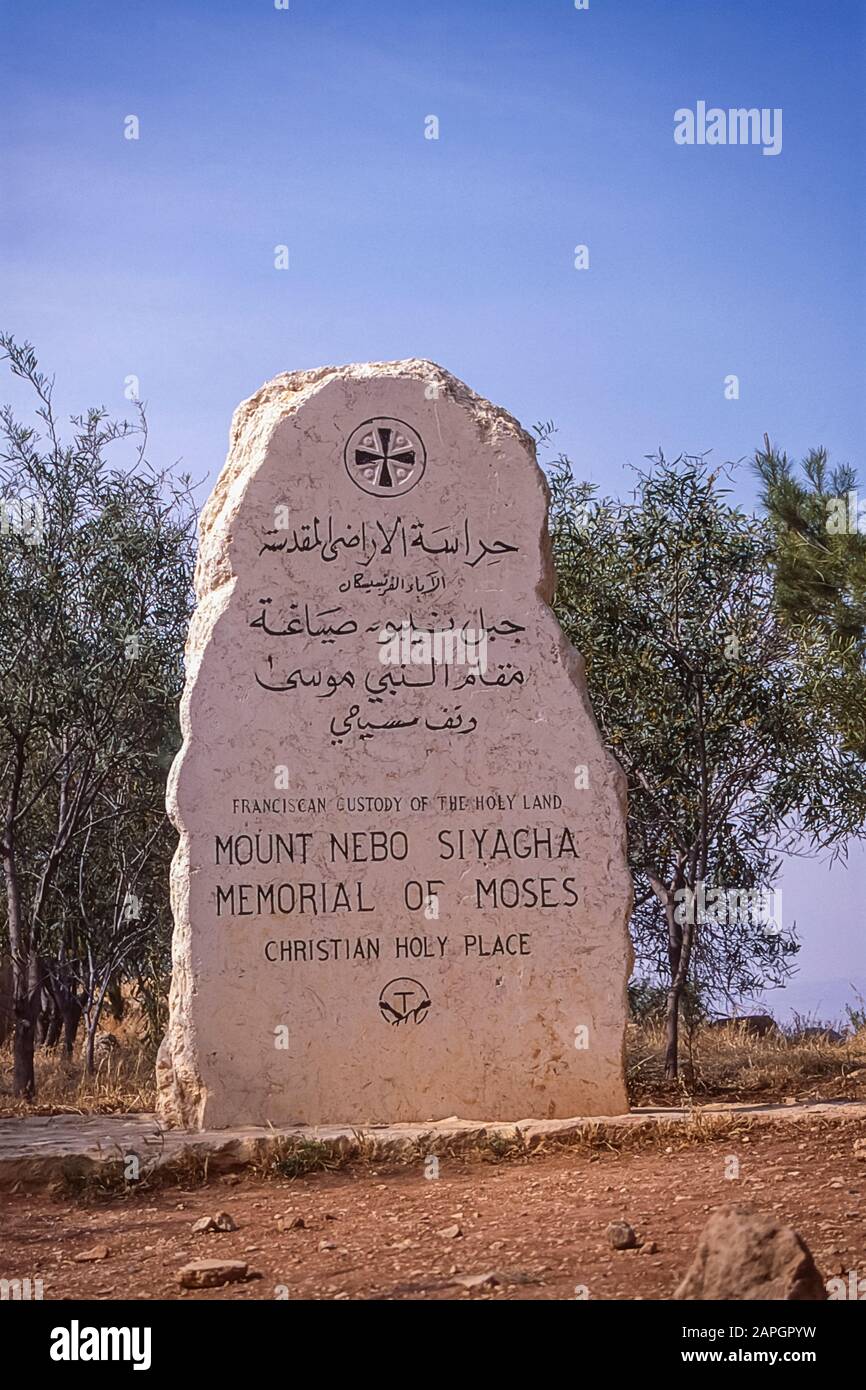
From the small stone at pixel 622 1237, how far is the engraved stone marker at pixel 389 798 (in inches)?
97.6

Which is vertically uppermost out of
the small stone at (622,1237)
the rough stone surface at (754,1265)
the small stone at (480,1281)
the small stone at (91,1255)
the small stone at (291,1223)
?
the rough stone surface at (754,1265)

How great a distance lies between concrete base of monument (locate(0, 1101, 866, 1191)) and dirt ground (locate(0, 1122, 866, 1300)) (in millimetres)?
129

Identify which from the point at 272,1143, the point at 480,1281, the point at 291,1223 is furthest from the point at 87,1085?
the point at 480,1281

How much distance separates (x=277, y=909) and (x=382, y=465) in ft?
8.19

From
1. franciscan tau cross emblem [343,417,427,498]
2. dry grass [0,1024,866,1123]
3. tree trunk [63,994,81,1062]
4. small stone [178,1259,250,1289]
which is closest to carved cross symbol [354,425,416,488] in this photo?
franciscan tau cross emblem [343,417,427,498]

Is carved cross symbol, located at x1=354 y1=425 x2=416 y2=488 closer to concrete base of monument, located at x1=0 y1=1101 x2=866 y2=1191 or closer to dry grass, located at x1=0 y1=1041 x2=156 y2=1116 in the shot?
concrete base of monument, located at x1=0 y1=1101 x2=866 y2=1191

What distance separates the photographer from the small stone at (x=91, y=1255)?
17.9 ft

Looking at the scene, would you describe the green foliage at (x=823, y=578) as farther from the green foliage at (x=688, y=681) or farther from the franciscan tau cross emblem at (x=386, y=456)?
the franciscan tau cross emblem at (x=386, y=456)

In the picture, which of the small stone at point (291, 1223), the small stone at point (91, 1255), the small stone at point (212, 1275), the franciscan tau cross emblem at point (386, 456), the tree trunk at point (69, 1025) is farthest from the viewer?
the tree trunk at point (69, 1025)

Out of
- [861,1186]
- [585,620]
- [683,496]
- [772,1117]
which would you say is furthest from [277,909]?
[683,496]

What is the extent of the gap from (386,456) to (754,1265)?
208 inches

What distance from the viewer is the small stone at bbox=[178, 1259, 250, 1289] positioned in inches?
192

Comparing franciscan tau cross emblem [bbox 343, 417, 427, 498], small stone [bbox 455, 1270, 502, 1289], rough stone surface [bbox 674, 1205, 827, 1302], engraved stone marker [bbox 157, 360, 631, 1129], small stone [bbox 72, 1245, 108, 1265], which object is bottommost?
small stone [bbox 72, 1245, 108, 1265]

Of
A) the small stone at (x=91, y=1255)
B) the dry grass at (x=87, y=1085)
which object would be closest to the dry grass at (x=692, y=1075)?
the dry grass at (x=87, y=1085)
